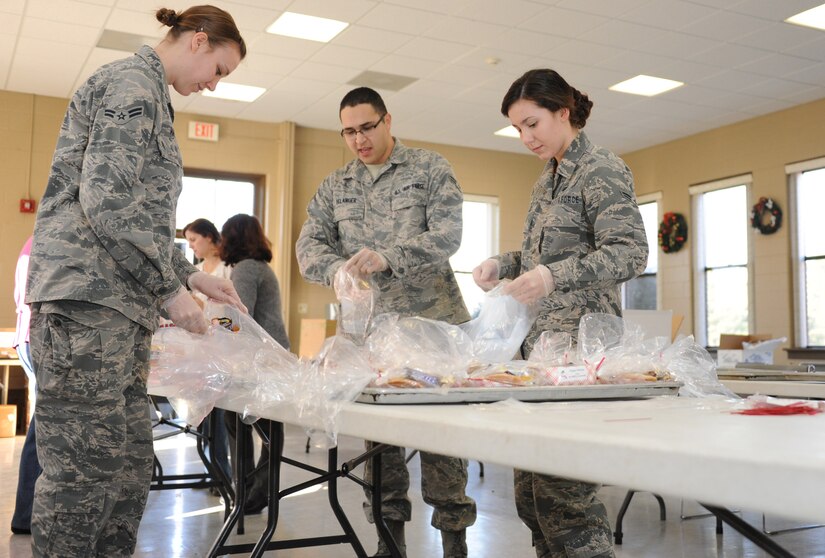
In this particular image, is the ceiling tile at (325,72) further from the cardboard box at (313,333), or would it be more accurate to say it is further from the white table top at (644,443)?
the white table top at (644,443)

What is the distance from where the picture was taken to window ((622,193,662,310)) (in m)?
9.65

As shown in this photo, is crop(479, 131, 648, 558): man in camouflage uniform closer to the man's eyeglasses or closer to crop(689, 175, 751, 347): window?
the man's eyeglasses

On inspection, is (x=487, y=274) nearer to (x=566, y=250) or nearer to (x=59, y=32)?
(x=566, y=250)

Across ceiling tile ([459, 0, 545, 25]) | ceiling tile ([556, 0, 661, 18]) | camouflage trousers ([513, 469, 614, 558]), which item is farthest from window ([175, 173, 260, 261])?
camouflage trousers ([513, 469, 614, 558])

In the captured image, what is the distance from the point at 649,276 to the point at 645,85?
3029 millimetres

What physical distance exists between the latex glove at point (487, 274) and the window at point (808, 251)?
22.7 feet

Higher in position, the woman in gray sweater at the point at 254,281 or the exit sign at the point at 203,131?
the exit sign at the point at 203,131

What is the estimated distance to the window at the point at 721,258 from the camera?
853 cm

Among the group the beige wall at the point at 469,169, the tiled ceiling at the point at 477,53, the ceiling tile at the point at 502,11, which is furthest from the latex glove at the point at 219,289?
the beige wall at the point at 469,169

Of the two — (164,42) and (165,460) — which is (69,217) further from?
(165,460)

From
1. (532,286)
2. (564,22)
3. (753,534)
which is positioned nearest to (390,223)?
(532,286)

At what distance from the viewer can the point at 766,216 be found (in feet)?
26.7

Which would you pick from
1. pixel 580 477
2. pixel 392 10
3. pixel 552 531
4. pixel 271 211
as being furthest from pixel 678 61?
pixel 580 477

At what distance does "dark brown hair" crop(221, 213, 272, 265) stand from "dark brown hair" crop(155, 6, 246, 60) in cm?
191
